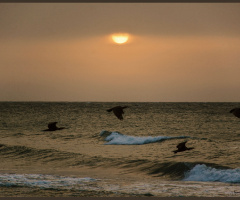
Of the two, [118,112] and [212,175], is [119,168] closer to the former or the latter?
[212,175]

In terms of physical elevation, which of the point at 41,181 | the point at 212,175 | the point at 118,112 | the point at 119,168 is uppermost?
the point at 118,112

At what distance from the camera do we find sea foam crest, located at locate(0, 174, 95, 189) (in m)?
12.3

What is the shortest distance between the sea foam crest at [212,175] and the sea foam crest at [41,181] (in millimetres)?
3180

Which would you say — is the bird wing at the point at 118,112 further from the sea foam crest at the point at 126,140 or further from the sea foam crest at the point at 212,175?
the sea foam crest at the point at 126,140

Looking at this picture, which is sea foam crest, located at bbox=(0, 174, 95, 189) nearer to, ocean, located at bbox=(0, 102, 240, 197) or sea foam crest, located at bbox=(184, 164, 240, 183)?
ocean, located at bbox=(0, 102, 240, 197)

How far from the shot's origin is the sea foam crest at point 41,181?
12345 millimetres

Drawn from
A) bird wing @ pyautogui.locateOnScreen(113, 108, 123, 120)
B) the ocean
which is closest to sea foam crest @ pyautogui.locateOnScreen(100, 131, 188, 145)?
the ocean

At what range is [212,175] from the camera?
14.6 meters

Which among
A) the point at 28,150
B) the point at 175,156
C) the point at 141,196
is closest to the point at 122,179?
the point at 141,196

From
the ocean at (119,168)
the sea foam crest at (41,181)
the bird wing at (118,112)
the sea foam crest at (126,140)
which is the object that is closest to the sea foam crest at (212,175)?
the ocean at (119,168)

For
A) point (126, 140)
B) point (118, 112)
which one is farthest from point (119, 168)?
point (126, 140)

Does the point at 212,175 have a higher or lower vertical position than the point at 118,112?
lower

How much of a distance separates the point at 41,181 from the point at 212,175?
16.2 feet

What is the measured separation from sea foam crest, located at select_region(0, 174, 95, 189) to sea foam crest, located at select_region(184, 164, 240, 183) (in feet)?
10.4
